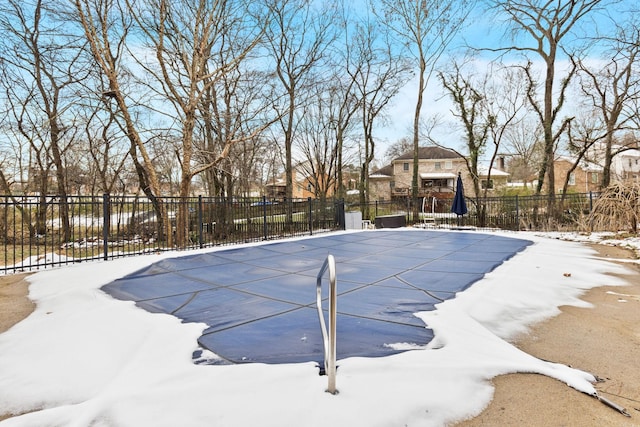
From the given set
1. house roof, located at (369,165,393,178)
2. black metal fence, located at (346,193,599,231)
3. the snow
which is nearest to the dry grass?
black metal fence, located at (346,193,599,231)

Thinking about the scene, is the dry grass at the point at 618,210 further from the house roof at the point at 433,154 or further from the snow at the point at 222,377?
the house roof at the point at 433,154

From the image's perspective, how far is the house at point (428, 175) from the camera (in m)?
37.1

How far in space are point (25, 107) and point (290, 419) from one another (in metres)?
20.8

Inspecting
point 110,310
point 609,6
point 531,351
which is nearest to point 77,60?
point 110,310

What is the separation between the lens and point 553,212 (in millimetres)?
13617

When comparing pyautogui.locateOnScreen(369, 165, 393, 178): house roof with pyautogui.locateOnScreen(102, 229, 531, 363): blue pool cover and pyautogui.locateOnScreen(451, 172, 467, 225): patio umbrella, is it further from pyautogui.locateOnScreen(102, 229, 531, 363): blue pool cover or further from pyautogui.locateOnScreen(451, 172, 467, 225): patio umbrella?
pyautogui.locateOnScreen(102, 229, 531, 363): blue pool cover

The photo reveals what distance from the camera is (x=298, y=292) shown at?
446 centimetres

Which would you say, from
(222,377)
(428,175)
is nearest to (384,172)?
(428,175)

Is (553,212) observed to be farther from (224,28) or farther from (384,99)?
(224,28)

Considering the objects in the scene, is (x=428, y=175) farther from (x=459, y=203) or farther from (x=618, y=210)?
(x=618, y=210)

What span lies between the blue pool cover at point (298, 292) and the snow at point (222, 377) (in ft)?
0.81

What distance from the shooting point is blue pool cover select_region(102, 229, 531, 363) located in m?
2.81

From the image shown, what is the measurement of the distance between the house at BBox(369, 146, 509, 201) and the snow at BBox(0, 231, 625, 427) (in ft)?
112

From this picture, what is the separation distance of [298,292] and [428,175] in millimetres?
36311
